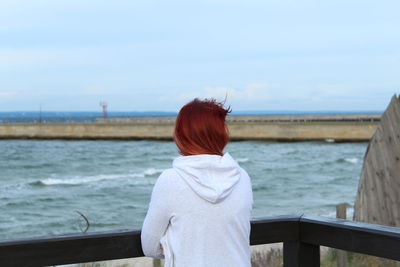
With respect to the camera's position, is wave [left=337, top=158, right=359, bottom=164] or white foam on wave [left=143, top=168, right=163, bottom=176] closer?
white foam on wave [left=143, top=168, right=163, bottom=176]

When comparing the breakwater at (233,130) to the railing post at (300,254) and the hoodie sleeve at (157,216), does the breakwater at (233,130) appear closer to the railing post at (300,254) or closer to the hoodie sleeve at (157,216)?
the railing post at (300,254)

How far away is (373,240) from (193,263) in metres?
0.92

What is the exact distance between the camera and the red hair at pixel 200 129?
7.76 feet

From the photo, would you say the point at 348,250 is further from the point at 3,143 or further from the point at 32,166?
the point at 3,143

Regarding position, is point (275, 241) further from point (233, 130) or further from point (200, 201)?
point (233, 130)

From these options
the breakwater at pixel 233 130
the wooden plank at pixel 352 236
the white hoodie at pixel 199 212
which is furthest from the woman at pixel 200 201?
the breakwater at pixel 233 130

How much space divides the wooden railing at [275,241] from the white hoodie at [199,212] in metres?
0.36

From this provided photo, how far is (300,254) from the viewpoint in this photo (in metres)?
3.15

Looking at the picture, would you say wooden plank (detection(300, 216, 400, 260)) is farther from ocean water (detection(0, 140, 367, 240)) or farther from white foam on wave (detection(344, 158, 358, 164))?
white foam on wave (detection(344, 158, 358, 164))

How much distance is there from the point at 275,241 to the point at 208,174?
3.07 ft

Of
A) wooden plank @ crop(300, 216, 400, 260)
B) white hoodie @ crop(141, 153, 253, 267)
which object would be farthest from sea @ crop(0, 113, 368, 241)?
white hoodie @ crop(141, 153, 253, 267)

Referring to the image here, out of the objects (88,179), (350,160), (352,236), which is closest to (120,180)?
(88,179)

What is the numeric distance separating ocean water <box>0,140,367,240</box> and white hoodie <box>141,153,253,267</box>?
3697mm

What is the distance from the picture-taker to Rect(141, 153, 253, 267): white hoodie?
231 centimetres
